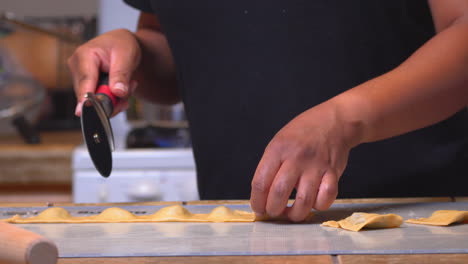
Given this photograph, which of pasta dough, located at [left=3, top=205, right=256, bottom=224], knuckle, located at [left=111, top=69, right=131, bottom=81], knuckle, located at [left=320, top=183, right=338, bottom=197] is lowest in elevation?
pasta dough, located at [left=3, top=205, right=256, bottom=224]

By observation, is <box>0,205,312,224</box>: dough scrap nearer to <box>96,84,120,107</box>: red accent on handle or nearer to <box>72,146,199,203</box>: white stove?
<box>96,84,120,107</box>: red accent on handle

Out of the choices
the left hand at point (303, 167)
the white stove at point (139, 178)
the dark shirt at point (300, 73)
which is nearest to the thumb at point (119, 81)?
the dark shirt at point (300, 73)

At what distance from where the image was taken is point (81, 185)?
1.59m

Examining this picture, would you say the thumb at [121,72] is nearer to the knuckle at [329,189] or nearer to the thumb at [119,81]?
the thumb at [119,81]

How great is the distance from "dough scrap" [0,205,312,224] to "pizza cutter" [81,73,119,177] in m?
0.14

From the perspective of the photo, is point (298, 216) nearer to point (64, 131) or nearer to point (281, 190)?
point (281, 190)

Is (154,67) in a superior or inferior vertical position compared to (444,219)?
superior

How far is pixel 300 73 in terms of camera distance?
832mm

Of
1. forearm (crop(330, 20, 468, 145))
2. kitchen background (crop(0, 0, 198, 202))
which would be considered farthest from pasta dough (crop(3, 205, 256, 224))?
kitchen background (crop(0, 0, 198, 202))

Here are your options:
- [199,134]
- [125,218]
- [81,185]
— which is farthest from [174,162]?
[125,218]

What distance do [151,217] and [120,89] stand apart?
21 cm

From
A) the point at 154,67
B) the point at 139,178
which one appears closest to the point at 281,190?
the point at 154,67

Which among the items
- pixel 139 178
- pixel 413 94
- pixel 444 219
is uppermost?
pixel 413 94

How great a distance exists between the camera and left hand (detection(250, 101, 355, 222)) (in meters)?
0.57
